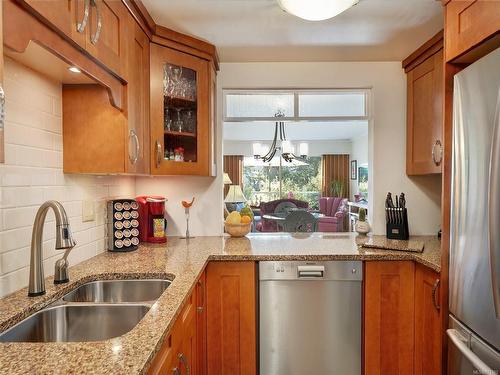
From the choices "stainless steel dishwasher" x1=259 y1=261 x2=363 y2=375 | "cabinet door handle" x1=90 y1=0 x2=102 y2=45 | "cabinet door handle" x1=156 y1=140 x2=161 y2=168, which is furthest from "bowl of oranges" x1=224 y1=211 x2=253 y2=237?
"cabinet door handle" x1=90 y1=0 x2=102 y2=45

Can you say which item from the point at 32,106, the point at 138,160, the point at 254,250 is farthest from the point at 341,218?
the point at 32,106

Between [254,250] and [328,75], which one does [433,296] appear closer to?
[254,250]

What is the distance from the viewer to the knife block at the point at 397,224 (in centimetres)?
242

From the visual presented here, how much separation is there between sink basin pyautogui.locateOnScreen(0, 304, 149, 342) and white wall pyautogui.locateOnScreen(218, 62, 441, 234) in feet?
5.62

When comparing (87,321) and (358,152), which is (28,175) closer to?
(87,321)

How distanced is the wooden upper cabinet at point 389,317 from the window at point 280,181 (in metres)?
6.51

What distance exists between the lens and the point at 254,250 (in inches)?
83.9

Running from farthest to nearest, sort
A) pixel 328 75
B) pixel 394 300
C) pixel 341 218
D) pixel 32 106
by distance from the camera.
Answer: pixel 341 218 → pixel 328 75 → pixel 394 300 → pixel 32 106

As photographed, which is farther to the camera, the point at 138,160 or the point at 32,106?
the point at 138,160

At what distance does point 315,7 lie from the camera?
159cm

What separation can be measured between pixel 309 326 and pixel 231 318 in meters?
0.47

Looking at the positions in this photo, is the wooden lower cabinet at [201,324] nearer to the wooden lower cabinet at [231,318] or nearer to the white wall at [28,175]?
the wooden lower cabinet at [231,318]

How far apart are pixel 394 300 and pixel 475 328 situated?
0.76m

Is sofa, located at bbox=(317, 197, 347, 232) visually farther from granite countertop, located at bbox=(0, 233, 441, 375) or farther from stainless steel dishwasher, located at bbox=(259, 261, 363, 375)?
stainless steel dishwasher, located at bbox=(259, 261, 363, 375)
